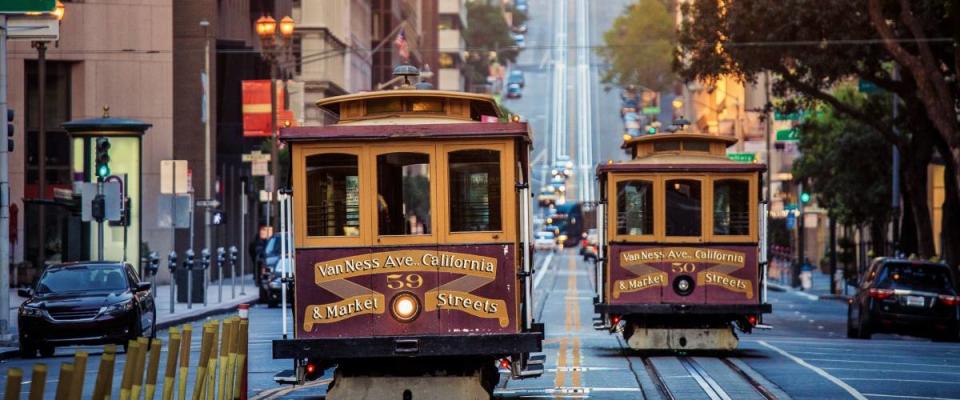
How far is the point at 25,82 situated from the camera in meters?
55.6

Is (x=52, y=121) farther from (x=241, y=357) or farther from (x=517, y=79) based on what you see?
(x=517, y=79)

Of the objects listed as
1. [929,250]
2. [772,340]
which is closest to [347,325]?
[772,340]

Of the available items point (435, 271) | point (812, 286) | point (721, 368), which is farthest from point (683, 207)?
point (812, 286)

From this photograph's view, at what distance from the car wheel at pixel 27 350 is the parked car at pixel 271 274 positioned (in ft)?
47.4

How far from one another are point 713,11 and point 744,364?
20.5 m

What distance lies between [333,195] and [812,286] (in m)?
51.2

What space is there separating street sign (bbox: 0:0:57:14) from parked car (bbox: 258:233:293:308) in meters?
13.7

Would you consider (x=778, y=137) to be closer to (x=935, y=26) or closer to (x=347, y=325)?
(x=935, y=26)

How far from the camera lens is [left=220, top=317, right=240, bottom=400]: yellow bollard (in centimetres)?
1555

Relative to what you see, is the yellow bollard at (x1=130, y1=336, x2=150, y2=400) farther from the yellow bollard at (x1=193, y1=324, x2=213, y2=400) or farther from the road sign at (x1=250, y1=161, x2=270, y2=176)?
the road sign at (x1=250, y1=161, x2=270, y2=176)

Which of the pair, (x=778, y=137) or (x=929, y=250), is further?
(x=778, y=137)

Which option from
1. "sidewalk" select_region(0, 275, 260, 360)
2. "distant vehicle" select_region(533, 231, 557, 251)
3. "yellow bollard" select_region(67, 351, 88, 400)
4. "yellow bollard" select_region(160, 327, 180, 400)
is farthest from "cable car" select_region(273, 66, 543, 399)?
"distant vehicle" select_region(533, 231, 557, 251)

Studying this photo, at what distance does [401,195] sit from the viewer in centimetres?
1655

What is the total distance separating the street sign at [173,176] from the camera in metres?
39.2
